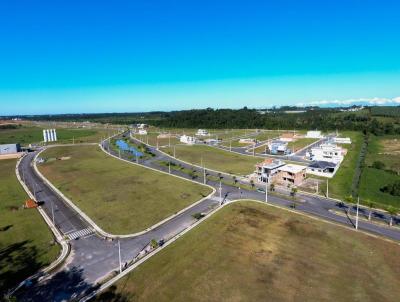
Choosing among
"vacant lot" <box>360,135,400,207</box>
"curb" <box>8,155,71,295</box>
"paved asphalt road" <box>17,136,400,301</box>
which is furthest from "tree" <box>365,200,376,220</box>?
"curb" <box>8,155,71,295</box>

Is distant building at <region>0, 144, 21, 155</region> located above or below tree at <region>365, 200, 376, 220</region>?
above

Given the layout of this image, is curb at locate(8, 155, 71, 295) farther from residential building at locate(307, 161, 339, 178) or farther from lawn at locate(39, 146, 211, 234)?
residential building at locate(307, 161, 339, 178)

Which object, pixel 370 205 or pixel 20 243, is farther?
pixel 370 205

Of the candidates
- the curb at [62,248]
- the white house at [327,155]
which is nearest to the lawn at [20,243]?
the curb at [62,248]

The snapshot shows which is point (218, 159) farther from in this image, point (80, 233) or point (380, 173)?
point (80, 233)

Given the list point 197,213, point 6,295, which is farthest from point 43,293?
point 197,213

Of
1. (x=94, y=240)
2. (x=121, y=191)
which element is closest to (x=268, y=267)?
(x=94, y=240)
